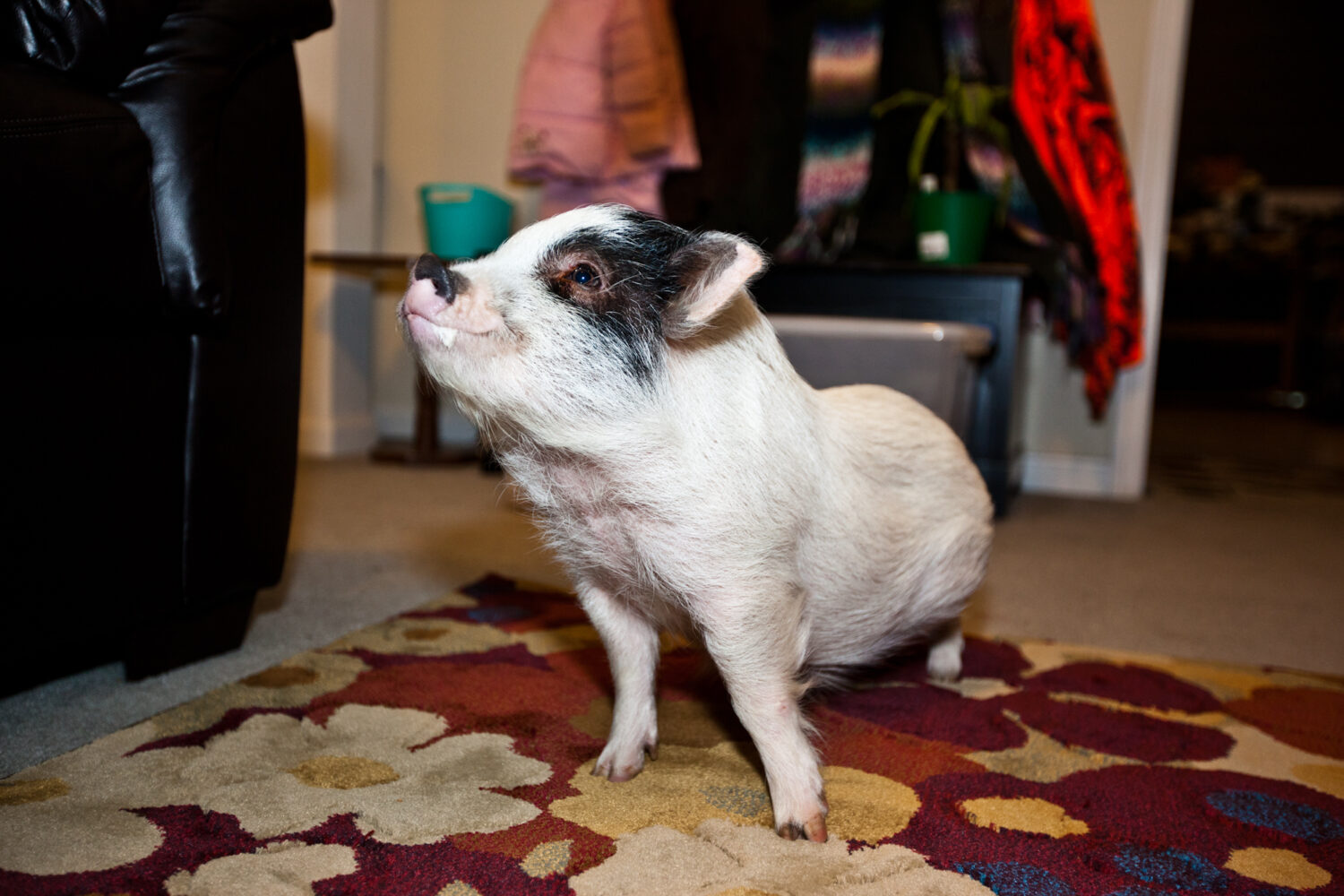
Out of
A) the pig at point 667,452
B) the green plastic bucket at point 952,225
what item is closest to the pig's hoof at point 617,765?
the pig at point 667,452

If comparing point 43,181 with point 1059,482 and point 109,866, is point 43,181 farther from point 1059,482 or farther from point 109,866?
point 1059,482

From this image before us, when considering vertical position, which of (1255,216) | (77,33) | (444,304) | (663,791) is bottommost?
(663,791)

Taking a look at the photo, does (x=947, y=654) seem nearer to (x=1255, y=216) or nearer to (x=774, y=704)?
(x=774, y=704)

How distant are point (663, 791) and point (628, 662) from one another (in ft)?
0.47

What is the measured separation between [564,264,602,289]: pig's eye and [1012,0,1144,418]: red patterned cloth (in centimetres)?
217

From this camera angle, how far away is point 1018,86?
8.52 ft

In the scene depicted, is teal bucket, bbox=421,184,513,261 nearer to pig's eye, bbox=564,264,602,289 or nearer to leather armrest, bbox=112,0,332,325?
leather armrest, bbox=112,0,332,325

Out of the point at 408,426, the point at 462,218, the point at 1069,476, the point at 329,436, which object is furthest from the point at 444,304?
the point at 408,426

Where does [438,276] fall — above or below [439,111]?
below

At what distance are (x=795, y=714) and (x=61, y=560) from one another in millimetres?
792

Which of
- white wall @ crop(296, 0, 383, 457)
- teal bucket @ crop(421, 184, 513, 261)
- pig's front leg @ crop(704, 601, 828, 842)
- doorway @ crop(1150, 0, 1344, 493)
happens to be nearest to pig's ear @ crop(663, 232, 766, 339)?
pig's front leg @ crop(704, 601, 828, 842)

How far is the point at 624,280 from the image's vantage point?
826 mm

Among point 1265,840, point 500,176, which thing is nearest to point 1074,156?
point 500,176

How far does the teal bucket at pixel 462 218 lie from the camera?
9.57ft
